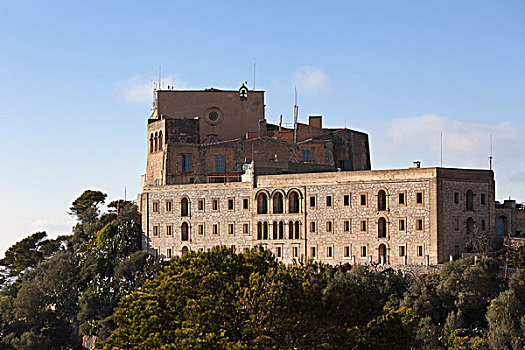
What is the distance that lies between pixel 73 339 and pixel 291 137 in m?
25.6

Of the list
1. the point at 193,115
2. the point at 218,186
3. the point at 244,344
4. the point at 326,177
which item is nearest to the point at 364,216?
the point at 326,177

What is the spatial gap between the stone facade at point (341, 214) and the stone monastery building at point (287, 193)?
7 centimetres

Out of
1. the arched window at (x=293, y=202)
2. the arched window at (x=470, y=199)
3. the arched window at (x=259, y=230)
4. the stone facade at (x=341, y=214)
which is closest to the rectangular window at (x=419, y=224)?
the stone facade at (x=341, y=214)

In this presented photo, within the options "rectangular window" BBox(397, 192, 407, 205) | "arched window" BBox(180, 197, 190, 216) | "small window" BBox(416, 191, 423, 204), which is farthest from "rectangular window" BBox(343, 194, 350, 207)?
"arched window" BBox(180, 197, 190, 216)

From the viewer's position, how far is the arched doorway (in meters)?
71.2

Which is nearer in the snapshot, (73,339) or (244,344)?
(244,344)

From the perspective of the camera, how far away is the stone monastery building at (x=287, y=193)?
70500 millimetres

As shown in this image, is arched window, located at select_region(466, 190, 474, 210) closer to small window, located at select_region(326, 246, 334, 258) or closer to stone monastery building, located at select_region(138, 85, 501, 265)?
stone monastery building, located at select_region(138, 85, 501, 265)

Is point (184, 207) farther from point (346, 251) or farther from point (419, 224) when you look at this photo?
point (419, 224)

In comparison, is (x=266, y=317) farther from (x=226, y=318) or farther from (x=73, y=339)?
(x=73, y=339)

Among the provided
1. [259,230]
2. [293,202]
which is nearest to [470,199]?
[293,202]

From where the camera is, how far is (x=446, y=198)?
6994 cm

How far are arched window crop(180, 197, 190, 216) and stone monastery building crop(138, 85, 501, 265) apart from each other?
101 millimetres

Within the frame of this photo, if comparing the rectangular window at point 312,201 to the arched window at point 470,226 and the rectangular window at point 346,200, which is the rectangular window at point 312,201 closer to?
the rectangular window at point 346,200
